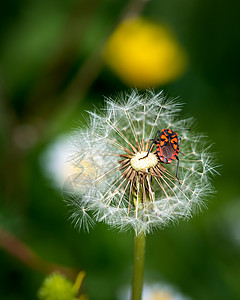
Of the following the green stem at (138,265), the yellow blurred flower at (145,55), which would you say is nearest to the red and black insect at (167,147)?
the green stem at (138,265)

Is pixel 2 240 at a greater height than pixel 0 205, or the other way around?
pixel 0 205

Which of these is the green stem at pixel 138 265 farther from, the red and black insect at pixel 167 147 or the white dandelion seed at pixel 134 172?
the red and black insect at pixel 167 147

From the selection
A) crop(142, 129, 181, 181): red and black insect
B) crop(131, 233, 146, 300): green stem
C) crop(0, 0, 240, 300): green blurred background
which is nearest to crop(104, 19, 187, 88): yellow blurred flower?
crop(0, 0, 240, 300): green blurred background

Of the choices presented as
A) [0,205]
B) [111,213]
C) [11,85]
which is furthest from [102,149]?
[11,85]

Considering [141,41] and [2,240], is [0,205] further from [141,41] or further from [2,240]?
[141,41]

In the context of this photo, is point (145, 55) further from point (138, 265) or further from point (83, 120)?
point (138, 265)

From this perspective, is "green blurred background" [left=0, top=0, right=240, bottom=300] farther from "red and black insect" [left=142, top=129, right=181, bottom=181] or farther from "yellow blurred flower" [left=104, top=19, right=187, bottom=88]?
"red and black insect" [left=142, top=129, right=181, bottom=181]
